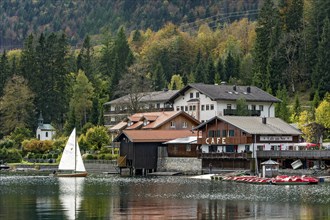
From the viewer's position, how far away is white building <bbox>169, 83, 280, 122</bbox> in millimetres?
118250

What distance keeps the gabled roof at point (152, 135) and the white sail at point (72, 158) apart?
678 cm

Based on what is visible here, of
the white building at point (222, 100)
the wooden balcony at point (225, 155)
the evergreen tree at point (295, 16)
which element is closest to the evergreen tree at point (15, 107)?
the white building at point (222, 100)

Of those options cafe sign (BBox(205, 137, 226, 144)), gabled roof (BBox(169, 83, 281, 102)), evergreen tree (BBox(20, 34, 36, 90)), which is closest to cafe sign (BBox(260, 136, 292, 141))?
cafe sign (BBox(205, 137, 226, 144))

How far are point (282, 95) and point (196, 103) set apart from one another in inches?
505

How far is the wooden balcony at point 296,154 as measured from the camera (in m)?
84.5

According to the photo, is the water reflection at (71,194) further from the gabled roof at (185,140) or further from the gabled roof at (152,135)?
the gabled roof at (185,140)

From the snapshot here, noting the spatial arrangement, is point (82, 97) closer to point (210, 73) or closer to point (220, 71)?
point (210, 73)

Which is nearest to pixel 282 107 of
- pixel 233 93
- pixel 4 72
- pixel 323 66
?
pixel 233 93

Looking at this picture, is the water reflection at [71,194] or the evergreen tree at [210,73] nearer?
the water reflection at [71,194]

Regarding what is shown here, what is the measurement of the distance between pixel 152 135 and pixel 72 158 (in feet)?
36.1

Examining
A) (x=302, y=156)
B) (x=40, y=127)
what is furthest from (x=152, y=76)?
(x=302, y=156)

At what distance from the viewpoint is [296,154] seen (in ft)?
285

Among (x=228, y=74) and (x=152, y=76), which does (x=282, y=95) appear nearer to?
(x=228, y=74)

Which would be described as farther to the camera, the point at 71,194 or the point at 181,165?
the point at 181,165
